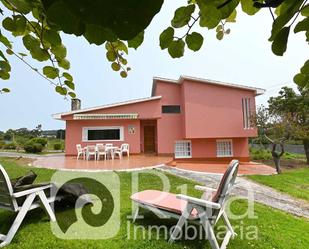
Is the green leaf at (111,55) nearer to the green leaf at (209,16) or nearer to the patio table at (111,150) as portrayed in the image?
the green leaf at (209,16)

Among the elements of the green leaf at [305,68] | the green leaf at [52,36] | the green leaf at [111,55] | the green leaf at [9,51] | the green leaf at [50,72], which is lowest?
the green leaf at [305,68]

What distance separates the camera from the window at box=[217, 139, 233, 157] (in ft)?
72.4

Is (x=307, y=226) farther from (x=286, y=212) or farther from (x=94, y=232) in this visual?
(x=94, y=232)

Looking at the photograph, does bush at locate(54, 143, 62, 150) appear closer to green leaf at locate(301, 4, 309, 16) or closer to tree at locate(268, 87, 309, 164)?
tree at locate(268, 87, 309, 164)

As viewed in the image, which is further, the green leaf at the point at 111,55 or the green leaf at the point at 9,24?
the green leaf at the point at 111,55

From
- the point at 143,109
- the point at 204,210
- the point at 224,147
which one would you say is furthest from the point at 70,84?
the point at 224,147

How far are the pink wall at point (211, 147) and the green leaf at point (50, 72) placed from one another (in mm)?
20843

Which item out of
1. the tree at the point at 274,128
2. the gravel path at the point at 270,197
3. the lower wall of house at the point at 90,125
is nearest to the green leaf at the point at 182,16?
the gravel path at the point at 270,197

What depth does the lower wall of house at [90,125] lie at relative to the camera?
21766mm

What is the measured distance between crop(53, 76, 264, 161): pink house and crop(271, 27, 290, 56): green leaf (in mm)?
20045

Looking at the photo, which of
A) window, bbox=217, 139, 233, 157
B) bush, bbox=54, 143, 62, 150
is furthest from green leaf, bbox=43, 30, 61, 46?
bush, bbox=54, 143, 62, 150

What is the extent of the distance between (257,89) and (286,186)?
13107mm

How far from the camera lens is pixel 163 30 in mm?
935

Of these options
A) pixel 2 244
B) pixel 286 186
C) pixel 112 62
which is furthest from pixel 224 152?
pixel 112 62
